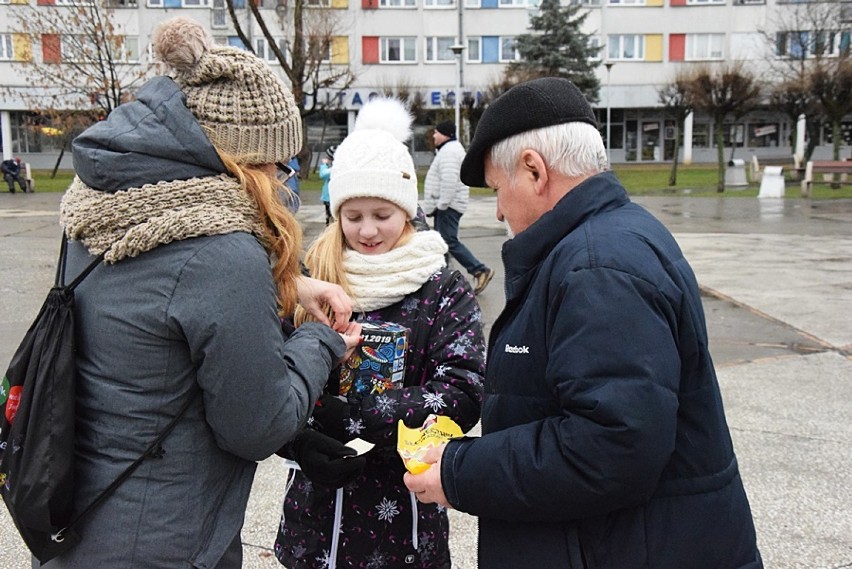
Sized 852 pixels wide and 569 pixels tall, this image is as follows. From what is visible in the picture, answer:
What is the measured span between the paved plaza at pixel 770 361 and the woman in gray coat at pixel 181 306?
1.77 meters

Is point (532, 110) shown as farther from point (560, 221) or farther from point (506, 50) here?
point (506, 50)

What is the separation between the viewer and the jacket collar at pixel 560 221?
5.28 feet

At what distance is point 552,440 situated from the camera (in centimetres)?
149

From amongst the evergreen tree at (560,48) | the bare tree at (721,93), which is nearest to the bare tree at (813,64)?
the bare tree at (721,93)

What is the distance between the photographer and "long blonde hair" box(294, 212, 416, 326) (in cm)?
238

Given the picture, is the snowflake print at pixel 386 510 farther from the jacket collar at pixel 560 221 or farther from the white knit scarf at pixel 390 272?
the jacket collar at pixel 560 221

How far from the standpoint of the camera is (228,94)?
1731 millimetres

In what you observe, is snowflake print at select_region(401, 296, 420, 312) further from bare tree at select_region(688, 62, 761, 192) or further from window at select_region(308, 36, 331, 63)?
window at select_region(308, 36, 331, 63)

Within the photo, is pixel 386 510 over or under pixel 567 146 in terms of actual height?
under

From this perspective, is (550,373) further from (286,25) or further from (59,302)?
(286,25)

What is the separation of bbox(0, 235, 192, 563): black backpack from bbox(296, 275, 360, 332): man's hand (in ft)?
1.71

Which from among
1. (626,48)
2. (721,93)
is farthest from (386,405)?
(626,48)

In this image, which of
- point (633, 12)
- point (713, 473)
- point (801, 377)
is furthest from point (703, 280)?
point (633, 12)

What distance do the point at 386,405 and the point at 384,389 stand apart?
0.07m
